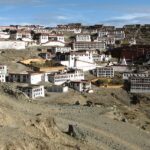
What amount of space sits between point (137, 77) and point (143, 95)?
8.74 ft

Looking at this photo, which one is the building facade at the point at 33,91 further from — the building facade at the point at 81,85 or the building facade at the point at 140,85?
the building facade at the point at 140,85

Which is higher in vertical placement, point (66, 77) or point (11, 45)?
point (11, 45)

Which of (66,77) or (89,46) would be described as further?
(89,46)

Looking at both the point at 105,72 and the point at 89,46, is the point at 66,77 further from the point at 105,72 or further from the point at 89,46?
the point at 89,46

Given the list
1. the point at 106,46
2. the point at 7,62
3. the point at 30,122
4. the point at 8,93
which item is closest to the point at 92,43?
the point at 106,46

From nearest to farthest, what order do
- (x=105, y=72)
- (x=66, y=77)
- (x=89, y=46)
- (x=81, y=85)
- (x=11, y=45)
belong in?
(x=81, y=85)
(x=66, y=77)
(x=105, y=72)
(x=11, y=45)
(x=89, y=46)

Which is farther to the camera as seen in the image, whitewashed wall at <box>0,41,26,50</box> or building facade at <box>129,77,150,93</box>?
whitewashed wall at <box>0,41,26,50</box>

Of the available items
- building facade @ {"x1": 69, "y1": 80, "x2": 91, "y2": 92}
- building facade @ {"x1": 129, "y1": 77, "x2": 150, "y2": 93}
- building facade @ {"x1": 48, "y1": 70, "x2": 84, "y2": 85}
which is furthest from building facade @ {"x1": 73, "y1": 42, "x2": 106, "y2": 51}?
building facade @ {"x1": 69, "y1": 80, "x2": 91, "y2": 92}

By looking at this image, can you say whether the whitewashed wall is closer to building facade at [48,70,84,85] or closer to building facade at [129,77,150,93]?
building facade at [48,70,84,85]

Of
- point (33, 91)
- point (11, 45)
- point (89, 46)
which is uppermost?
point (11, 45)

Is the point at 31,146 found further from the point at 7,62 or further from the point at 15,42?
the point at 15,42

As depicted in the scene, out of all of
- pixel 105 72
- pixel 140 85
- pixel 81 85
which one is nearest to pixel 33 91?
pixel 81 85

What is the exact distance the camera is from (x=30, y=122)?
1155 inches

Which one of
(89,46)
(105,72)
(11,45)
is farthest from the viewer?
(89,46)
